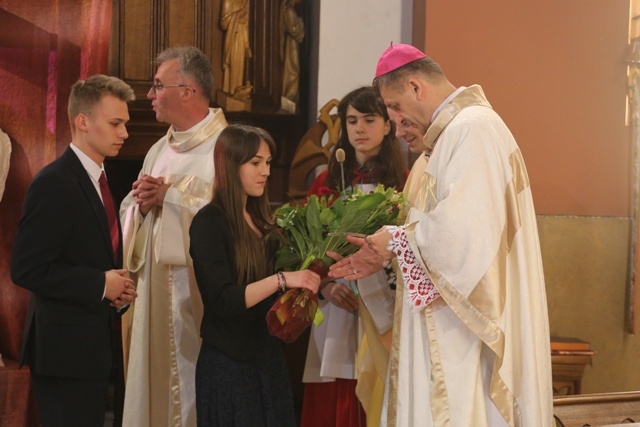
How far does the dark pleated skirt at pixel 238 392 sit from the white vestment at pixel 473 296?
440 millimetres

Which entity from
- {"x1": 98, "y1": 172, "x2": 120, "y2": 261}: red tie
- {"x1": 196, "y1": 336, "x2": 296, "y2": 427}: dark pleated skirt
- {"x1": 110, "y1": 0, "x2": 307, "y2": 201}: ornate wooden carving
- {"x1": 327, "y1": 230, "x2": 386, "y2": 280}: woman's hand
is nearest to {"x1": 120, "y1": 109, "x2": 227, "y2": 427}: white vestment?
{"x1": 98, "y1": 172, "x2": 120, "y2": 261}: red tie

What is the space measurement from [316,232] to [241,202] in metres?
0.31

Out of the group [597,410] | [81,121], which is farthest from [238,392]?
[597,410]

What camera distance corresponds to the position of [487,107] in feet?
10.0

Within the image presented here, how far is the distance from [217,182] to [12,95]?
1.60 meters

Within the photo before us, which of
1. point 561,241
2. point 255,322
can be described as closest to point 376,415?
point 255,322

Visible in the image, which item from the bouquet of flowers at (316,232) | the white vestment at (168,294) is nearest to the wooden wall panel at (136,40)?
the white vestment at (168,294)

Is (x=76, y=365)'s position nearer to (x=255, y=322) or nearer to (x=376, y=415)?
(x=255, y=322)

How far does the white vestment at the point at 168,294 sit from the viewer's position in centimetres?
401

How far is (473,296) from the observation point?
2809mm

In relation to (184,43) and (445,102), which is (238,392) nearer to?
(445,102)

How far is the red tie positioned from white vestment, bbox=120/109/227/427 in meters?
0.48

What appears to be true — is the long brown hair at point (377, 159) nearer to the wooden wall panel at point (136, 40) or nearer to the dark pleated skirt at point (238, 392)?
the dark pleated skirt at point (238, 392)

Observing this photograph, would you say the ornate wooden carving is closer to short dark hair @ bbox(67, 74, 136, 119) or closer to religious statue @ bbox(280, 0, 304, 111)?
religious statue @ bbox(280, 0, 304, 111)
